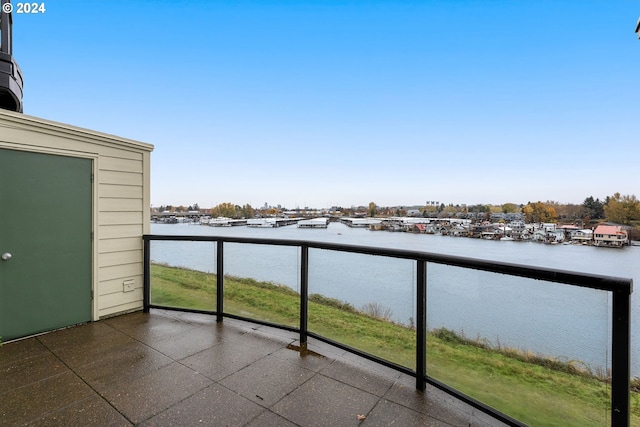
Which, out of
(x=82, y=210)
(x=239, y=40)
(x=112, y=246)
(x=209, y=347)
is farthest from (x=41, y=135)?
(x=239, y=40)

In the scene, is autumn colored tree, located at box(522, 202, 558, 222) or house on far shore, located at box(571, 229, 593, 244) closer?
house on far shore, located at box(571, 229, 593, 244)

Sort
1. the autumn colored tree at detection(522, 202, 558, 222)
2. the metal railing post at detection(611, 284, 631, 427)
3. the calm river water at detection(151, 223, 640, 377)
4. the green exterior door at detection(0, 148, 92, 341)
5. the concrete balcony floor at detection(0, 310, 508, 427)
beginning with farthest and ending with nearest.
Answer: the autumn colored tree at detection(522, 202, 558, 222), the green exterior door at detection(0, 148, 92, 341), the concrete balcony floor at detection(0, 310, 508, 427), the calm river water at detection(151, 223, 640, 377), the metal railing post at detection(611, 284, 631, 427)

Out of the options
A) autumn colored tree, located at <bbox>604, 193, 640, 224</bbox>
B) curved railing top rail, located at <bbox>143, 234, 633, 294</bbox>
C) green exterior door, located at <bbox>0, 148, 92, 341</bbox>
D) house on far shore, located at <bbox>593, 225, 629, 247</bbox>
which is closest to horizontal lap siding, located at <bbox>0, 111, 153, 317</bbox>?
green exterior door, located at <bbox>0, 148, 92, 341</bbox>

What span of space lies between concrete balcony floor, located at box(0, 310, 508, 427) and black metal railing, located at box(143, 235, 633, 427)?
99 mm

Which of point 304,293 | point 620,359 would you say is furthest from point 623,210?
point 304,293

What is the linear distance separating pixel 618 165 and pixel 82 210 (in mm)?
25165

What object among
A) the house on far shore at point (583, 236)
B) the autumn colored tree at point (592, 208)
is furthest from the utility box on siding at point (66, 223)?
the autumn colored tree at point (592, 208)

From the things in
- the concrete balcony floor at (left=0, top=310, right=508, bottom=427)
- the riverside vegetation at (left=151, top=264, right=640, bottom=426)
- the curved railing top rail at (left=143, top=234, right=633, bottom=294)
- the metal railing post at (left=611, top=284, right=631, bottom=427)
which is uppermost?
the curved railing top rail at (left=143, top=234, right=633, bottom=294)

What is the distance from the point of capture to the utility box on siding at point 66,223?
2883 mm

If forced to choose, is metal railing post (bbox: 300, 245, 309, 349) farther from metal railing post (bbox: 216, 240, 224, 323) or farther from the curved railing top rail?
metal railing post (bbox: 216, 240, 224, 323)

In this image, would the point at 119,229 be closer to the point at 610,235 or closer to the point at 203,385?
the point at 203,385

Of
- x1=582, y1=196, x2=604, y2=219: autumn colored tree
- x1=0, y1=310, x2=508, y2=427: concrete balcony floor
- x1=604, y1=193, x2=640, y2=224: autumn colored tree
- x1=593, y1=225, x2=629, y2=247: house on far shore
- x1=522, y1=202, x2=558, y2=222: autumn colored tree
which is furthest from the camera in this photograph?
x1=522, y1=202, x2=558, y2=222: autumn colored tree

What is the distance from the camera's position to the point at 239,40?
11094 mm

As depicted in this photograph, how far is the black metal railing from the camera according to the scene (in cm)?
121
